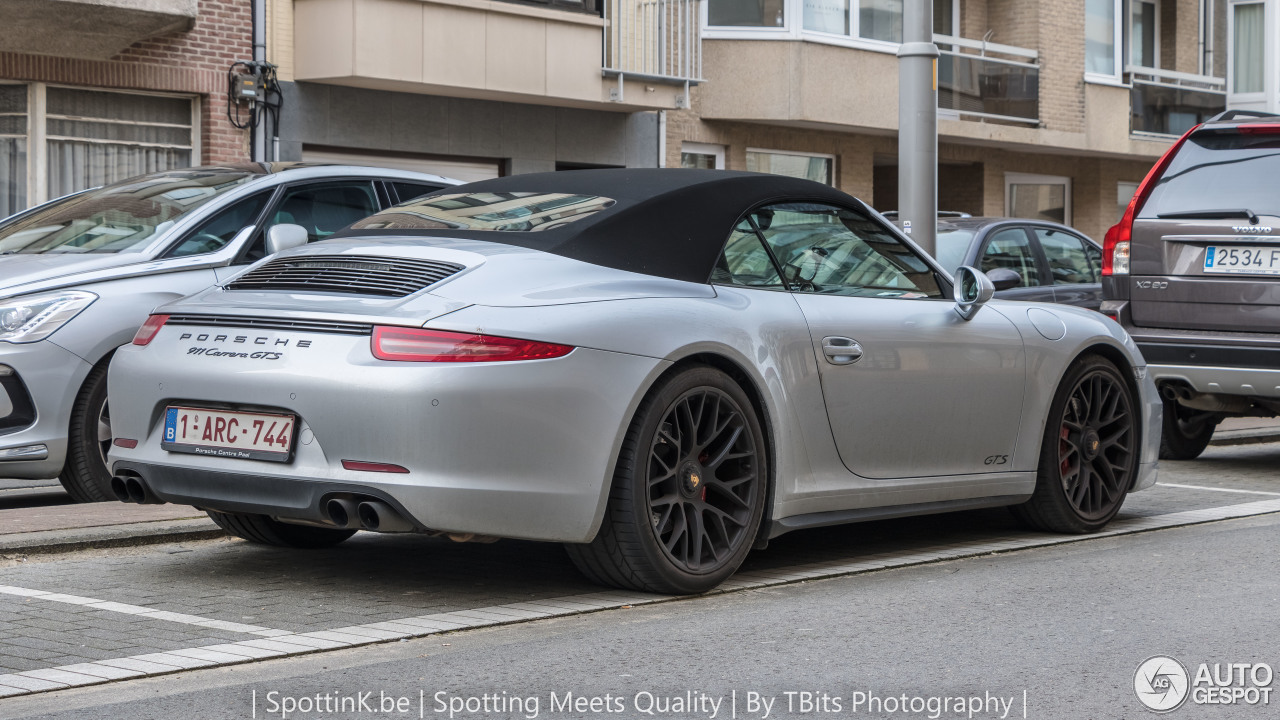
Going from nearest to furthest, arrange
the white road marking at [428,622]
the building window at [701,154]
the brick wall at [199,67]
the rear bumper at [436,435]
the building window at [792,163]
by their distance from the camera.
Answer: the white road marking at [428,622] → the rear bumper at [436,435] → the brick wall at [199,67] → the building window at [701,154] → the building window at [792,163]

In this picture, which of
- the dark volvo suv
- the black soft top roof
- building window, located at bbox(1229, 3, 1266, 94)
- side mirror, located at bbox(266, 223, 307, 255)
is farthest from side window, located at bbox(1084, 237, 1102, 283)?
building window, located at bbox(1229, 3, 1266, 94)

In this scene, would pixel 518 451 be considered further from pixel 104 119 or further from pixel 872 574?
pixel 104 119

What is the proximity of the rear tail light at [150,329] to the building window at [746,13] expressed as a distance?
1742 centimetres

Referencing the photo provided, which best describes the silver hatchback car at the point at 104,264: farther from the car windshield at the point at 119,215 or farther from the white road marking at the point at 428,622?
the white road marking at the point at 428,622

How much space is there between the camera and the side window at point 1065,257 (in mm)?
12742

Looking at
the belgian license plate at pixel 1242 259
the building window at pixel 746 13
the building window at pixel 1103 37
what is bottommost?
the belgian license plate at pixel 1242 259

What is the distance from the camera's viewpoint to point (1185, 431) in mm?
11141

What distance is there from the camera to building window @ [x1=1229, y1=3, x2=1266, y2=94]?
31.4 meters

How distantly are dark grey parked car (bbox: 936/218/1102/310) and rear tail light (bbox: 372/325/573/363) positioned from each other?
24.3 feet

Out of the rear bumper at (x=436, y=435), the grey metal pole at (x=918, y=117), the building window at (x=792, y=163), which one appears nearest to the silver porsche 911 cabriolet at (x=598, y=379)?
the rear bumper at (x=436, y=435)

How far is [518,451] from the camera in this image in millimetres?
5285

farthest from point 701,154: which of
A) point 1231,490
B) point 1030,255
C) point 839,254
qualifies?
point 839,254

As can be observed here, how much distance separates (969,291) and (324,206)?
360cm

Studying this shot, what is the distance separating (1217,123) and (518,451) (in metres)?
6.11
